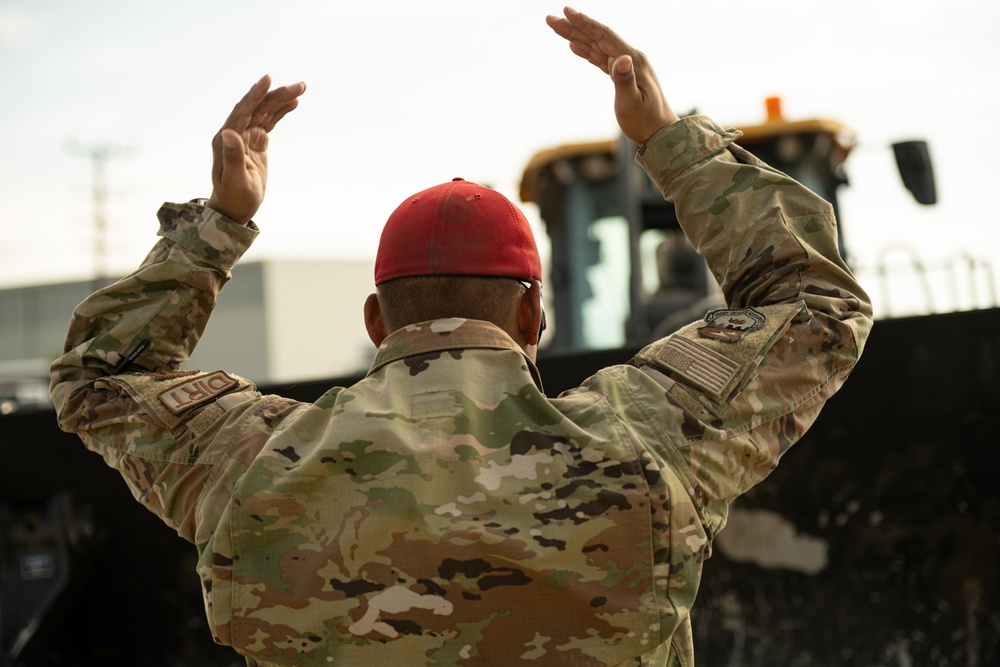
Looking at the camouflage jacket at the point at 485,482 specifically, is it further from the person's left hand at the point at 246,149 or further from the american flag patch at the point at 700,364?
the person's left hand at the point at 246,149

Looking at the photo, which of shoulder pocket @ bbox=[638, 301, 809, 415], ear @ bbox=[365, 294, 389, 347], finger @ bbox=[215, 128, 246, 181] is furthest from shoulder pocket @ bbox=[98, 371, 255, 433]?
shoulder pocket @ bbox=[638, 301, 809, 415]

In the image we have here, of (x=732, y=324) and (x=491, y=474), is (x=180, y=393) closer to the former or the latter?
(x=491, y=474)

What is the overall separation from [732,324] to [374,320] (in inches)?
19.4

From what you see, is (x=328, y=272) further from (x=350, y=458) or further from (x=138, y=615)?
(x=350, y=458)

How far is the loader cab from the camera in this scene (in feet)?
15.0

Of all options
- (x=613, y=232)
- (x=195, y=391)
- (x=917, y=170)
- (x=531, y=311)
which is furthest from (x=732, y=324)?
(x=613, y=232)

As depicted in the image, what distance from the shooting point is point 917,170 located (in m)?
3.83

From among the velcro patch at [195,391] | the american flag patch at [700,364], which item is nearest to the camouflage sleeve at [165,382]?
the velcro patch at [195,391]

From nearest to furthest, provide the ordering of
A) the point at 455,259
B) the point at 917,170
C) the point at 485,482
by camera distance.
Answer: the point at 485,482 → the point at 455,259 → the point at 917,170

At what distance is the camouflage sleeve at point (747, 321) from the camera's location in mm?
1356

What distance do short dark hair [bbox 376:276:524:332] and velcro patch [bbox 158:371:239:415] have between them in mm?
275

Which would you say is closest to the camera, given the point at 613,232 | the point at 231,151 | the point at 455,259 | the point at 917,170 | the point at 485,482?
the point at 485,482

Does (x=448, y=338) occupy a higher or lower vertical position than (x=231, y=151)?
lower

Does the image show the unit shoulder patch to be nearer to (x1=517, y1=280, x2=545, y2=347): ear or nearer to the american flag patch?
the american flag patch
